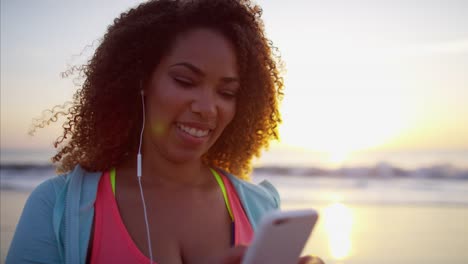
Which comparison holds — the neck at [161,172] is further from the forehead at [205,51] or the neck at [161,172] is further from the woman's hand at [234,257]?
the woman's hand at [234,257]

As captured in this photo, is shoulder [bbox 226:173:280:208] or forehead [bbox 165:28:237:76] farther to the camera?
shoulder [bbox 226:173:280:208]

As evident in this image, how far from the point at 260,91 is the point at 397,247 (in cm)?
344

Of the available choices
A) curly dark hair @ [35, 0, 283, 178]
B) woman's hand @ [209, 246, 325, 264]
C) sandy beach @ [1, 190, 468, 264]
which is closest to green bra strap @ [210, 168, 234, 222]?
curly dark hair @ [35, 0, 283, 178]

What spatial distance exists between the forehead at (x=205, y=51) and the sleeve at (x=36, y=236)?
3.20 ft

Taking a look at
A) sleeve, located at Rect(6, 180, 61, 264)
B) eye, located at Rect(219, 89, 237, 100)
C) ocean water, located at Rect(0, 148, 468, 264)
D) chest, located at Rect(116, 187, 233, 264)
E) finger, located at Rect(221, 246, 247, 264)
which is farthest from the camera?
ocean water, located at Rect(0, 148, 468, 264)

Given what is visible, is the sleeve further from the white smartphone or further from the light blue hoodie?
the white smartphone

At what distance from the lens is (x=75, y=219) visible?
2242mm

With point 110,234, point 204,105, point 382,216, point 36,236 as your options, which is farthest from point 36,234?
point 382,216

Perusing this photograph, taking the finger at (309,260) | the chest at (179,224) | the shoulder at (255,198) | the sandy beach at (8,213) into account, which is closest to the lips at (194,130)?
the chest at (179,224)

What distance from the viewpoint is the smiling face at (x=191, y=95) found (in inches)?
98.3

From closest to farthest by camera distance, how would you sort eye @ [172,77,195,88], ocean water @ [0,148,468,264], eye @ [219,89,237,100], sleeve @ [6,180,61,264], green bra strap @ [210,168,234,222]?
sleeve @ [6,180,61,264] → eye @ [172,77,195,88] → eye @ [219,89,237,100] → green bra strap @ [210,168,234,222] → ocean water @ [0,148,468,264]

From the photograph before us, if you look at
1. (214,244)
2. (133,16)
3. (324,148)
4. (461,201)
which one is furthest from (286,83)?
(324,148)

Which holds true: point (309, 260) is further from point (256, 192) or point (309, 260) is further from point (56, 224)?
point (56, 224)

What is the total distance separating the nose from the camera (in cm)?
250
